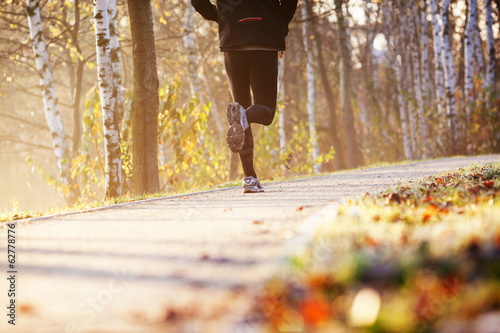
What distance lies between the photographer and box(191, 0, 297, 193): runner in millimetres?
5305

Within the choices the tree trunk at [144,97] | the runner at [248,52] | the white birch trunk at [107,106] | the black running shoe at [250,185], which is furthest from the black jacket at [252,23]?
the white birch trunk at [107,106]

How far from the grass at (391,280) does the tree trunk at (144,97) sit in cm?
559

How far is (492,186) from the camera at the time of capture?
15.3 feet

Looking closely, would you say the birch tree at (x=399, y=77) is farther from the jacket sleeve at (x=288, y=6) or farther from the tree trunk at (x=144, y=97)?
the jacket sleeve at (x=288, y=6)

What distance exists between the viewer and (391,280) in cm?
214

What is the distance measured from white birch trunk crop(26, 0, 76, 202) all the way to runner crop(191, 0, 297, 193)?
8101 mm

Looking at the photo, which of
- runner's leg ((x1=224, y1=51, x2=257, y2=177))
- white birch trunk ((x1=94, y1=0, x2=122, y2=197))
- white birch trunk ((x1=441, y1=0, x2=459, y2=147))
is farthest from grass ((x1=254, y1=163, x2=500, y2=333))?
white birch trunk ((x1=441, y1=0, x2=459, y2=147))

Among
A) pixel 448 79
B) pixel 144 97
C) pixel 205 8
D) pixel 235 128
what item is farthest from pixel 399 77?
pixel 235 128

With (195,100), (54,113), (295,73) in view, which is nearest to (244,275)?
(195,100)

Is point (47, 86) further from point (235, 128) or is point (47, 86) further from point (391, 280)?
point (391, 280)

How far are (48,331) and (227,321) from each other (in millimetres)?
657

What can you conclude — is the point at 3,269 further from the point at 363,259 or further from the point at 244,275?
the point at 363,259

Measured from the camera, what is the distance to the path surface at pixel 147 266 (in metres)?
2.06

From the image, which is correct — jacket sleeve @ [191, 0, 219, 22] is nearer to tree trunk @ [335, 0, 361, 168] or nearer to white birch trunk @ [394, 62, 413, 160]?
tree trunk @ [335, 0, 361, 168]
